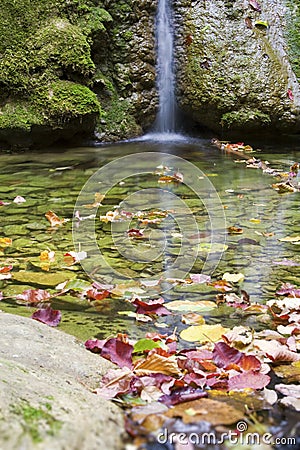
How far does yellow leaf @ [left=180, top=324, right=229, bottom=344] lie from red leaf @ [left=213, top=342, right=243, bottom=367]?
272 millimetres

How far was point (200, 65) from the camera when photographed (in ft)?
27.6

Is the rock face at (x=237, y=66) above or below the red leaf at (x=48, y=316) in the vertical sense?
above

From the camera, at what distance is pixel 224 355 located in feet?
5.45

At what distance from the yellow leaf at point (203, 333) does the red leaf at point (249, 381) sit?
41 centimetres

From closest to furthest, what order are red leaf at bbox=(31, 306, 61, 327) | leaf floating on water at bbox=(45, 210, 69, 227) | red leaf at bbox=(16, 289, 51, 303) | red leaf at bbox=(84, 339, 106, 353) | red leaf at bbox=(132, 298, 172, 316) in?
red leaf at bbox=(84, 339, 106, 353)
red leaf at bbox=(31, 306, 61, 327)
red leaf at bbox=(132, 298, 172, 316)
red leaf at bbox=(16, 289, 51, 303)
leaf floating on water at bbox=(45, 210, 69, 227)

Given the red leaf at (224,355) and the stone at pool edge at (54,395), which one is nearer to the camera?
the stone at pool edge at (54,395)

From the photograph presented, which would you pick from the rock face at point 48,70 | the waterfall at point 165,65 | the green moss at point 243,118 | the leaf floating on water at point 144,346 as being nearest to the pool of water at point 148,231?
the leaf floating on water at point 144,346

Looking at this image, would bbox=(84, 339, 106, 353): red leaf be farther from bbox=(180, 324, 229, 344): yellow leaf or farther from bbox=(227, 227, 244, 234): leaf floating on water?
bbox=(227, 227, 244, 234): leaf floating on water

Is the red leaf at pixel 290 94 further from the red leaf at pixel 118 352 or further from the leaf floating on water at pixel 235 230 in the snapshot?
the red leaf at pixel 118 352

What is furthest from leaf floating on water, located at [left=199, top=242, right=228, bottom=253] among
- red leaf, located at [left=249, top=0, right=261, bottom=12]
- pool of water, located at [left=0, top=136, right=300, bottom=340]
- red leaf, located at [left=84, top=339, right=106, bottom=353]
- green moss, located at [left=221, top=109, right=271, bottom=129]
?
red leaf, located at [left=249, top=0, right=261, bottom=12]

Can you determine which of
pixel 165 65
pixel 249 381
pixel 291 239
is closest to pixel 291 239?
pixel 291 239

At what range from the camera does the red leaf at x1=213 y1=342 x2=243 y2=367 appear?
1642 mm

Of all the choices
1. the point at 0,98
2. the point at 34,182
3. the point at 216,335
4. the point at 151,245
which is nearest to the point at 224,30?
the point at 0,98

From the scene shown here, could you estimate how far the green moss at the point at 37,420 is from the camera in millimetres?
918
